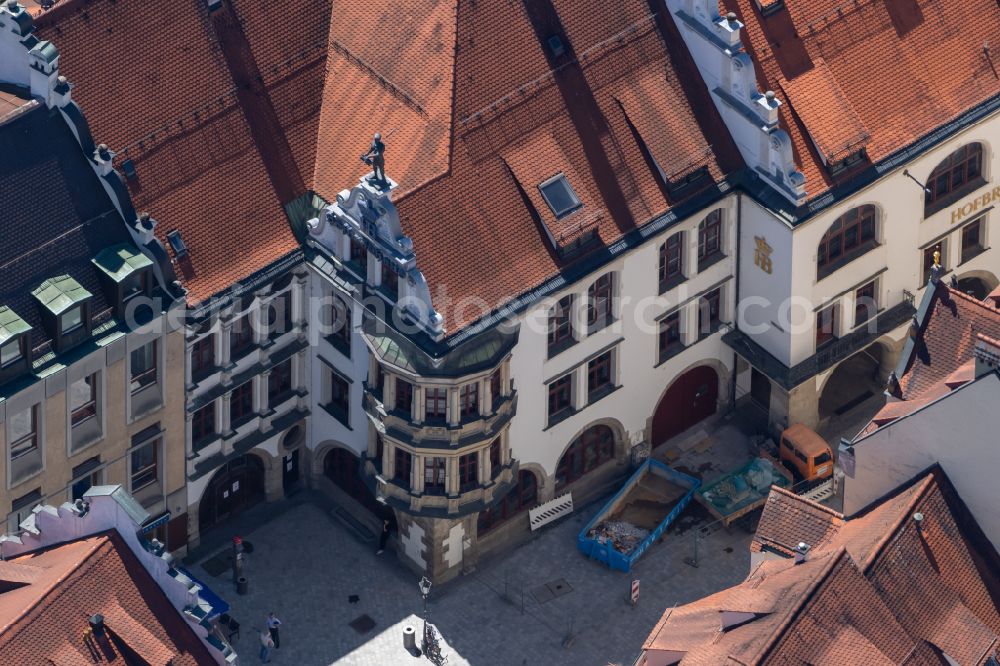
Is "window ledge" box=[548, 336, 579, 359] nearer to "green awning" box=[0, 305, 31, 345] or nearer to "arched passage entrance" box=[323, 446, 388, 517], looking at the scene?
"arched passage entrance" box=[323, 446, 388, 517]

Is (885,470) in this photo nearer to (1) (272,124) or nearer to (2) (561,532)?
(2) (561,532)

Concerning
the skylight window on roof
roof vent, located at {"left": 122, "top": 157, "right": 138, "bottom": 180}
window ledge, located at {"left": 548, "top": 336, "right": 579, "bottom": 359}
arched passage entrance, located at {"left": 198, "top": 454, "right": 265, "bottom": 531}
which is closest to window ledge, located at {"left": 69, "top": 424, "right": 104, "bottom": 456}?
arched passage entrance, located at {"left": 198, "top": 454, "right": 265, "bottom": 531}

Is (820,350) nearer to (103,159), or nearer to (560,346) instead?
(560,346)

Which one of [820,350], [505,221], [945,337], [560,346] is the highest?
[505,221]

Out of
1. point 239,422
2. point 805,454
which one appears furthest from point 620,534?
point 239,422

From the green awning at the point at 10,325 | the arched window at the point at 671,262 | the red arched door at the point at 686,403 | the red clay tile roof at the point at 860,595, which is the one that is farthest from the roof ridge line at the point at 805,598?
the green awning at the point at 10,325

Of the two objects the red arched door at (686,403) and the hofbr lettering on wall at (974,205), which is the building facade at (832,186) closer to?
the hofbr lettering on wall at (974,205)

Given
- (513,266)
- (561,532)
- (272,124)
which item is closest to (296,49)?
(272,124)
